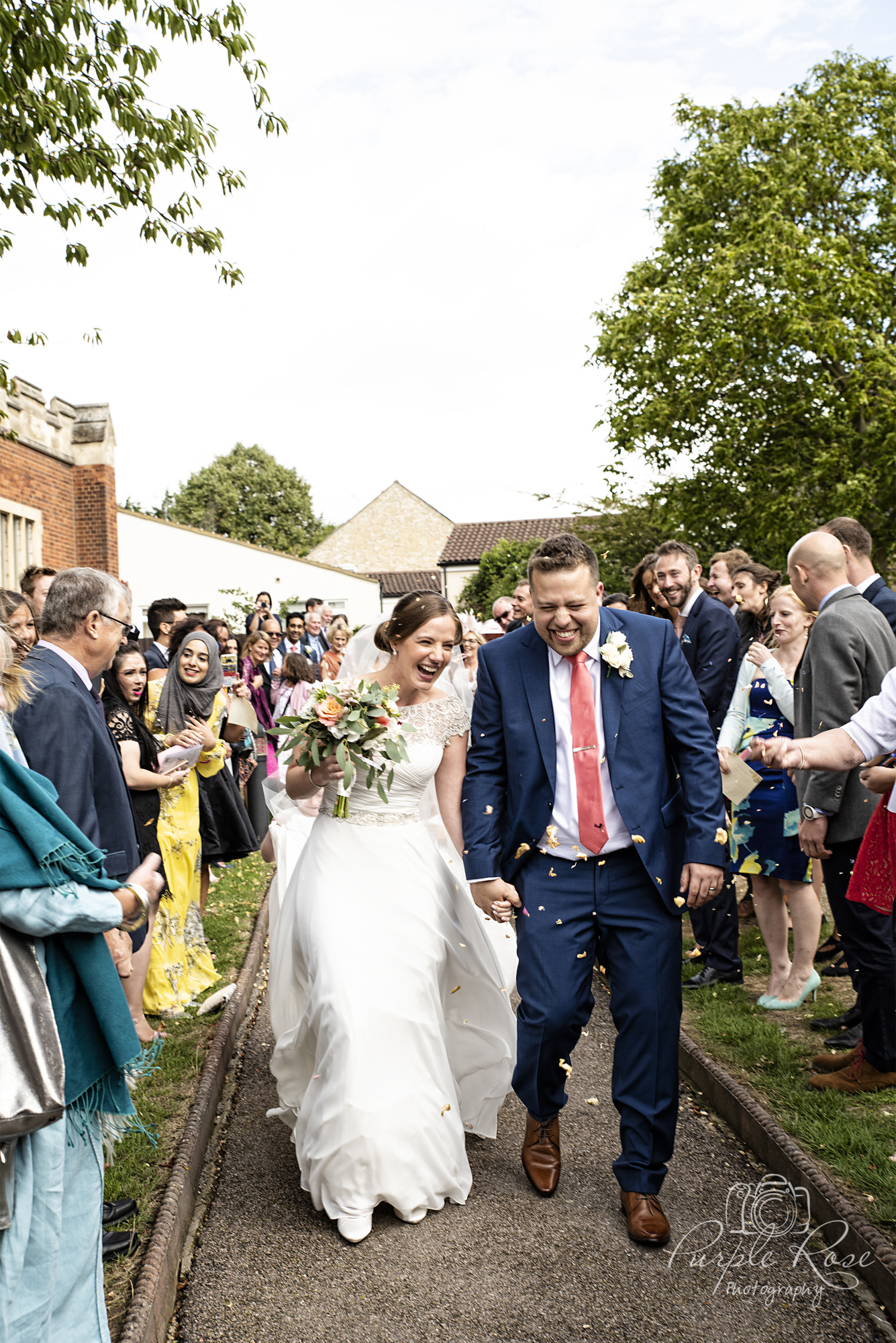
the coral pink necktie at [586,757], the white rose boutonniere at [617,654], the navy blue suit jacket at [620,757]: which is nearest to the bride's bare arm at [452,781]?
the navy blue suit jacket at [620,757]

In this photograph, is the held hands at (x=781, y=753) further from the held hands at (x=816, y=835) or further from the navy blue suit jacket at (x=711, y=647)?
the navy blue suit jacket at (x=711, y=647)

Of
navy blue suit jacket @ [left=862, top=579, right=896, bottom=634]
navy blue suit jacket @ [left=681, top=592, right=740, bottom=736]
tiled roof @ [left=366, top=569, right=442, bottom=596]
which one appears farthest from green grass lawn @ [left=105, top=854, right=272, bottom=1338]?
→ tiled roof @ [left=366, top=569, right=442, bottom=596]

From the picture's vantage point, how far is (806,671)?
5.21 meters

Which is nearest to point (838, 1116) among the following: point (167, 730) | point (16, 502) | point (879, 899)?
point (879, 899)

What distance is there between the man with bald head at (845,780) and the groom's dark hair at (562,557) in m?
1.33

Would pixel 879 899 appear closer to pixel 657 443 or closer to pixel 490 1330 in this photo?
pixel 490 1330

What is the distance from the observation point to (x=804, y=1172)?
4117mm

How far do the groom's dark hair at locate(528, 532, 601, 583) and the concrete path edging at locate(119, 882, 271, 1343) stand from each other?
2.80 metres

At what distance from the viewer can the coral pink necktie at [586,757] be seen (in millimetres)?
4160

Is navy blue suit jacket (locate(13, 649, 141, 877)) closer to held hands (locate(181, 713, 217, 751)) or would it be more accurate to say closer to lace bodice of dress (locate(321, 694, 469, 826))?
lace bodice of dress (locate(321, 694, 469, 826))

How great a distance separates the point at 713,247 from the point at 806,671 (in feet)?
71.6

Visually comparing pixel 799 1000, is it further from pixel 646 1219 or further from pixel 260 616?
pixel 260 616

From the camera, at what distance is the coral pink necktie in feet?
13.6

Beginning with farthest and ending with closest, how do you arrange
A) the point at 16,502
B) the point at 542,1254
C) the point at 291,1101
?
the point at 16,502 < the point at 291,1101 < the point at 542,1254
